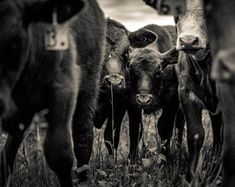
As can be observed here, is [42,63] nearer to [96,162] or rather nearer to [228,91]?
[228,91]

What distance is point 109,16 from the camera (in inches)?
363

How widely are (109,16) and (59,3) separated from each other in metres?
4.98

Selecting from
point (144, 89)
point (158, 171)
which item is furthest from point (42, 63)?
point (144, 89)

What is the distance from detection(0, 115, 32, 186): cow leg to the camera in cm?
466

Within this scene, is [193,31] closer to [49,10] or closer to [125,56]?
[49,10]

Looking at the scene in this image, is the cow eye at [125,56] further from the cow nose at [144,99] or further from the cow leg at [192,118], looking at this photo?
the cow leg at [192,118]

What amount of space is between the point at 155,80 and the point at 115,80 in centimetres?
74

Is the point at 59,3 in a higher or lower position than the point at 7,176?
higher

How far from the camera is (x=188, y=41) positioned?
538 centimetres

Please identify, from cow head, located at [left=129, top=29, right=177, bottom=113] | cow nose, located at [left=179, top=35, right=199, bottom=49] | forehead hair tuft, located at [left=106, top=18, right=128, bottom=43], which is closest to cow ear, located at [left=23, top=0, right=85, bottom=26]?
cow nose, located at [left=179, top=35, right=199, bottom=49]

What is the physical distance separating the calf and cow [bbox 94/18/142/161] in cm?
108

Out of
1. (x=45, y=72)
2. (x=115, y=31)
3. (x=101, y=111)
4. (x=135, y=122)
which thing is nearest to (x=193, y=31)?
(x=45, y=72)

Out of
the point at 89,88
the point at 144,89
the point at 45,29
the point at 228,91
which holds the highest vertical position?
the point at 45,29

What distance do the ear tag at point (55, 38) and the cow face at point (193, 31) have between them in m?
1.40
